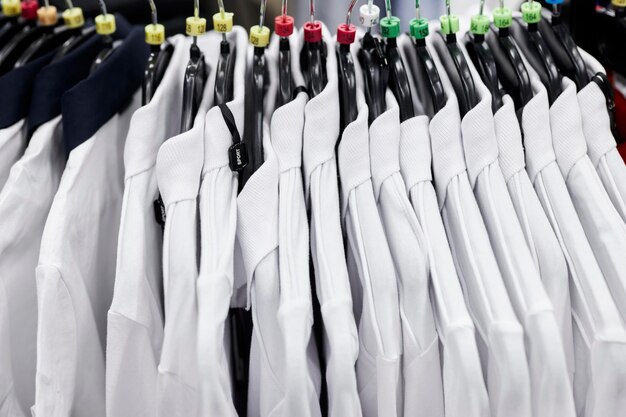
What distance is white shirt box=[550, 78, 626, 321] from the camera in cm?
70

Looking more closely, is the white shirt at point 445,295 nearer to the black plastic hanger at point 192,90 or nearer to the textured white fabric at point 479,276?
the textured white fabric at point 479,276

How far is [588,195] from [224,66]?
1.46ft

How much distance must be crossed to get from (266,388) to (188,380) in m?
0.08

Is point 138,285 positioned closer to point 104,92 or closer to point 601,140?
point 104,92

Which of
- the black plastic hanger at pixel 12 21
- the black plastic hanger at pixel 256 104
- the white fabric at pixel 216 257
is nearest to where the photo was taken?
the white fabric at pixel 216 257

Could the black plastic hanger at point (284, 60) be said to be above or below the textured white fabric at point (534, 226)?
above

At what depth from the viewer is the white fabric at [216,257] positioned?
0.63 metres

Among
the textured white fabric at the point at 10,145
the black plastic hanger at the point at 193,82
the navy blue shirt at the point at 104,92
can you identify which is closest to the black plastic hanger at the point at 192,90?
the black plastic hanger at the point at 193,82

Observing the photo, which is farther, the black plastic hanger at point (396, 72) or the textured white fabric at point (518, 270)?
the black plastic hanger at point (396, 72)

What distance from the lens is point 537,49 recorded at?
83cm

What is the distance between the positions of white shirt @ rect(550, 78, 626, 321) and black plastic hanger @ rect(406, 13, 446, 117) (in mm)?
135

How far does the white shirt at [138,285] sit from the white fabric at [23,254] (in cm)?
12

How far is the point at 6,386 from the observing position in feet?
2.37

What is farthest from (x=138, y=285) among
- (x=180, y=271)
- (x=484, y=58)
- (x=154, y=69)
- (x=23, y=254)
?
(x=484, y=58)
